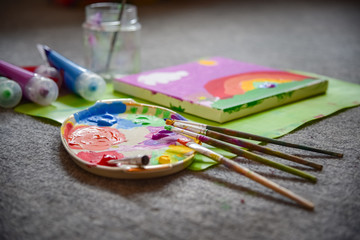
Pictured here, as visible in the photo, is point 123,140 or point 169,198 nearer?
point 169,198

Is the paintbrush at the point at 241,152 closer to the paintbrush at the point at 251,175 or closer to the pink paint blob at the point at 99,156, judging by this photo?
the paintbrush at the point at 251,175

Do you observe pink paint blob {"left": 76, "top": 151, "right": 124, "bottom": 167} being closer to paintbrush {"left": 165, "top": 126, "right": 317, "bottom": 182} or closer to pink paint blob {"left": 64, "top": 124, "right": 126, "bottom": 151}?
pink paint blob {"left": 64, "top": 124, "right": 126, "bottom": 151}

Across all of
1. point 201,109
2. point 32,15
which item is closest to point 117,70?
point 201,109

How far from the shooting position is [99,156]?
71 centimetres

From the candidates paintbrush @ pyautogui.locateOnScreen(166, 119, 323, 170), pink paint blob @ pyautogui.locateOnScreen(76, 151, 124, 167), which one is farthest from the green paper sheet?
pink paint blob @ pyautogui.locateOnScreen(76, 151, 124, 167)

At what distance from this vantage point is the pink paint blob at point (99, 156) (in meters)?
0.68

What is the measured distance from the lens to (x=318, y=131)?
2.86 feet

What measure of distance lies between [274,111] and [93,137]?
0.44 metres

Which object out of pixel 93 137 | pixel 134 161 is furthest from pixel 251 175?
pixel 93 137

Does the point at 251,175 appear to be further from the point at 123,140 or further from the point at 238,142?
the point at 123,140

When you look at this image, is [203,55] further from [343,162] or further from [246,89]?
[343,162]

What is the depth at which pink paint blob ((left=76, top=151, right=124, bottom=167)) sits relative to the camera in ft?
2.24

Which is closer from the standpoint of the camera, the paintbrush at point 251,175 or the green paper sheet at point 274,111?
the paintbrush at point 251,175

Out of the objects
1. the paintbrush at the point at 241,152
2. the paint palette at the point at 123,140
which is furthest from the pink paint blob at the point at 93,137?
the paintbrush at the point at 241,152
